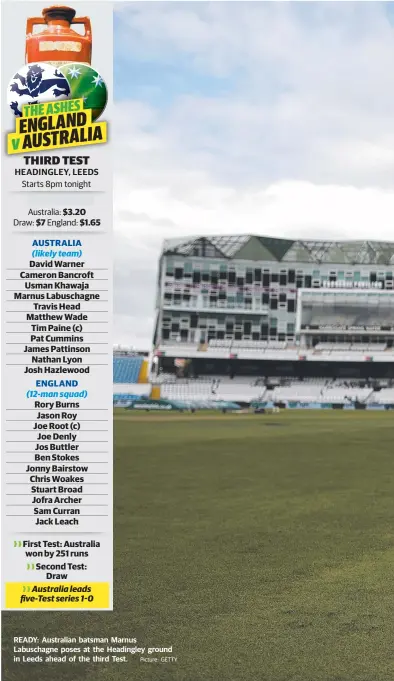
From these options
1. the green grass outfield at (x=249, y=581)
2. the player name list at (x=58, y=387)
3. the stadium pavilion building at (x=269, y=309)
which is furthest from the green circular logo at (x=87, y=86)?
the stadium pavilion building at (x=269, y=309)

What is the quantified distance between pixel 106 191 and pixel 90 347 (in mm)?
1000

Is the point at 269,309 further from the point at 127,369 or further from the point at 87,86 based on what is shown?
the point at 87,86

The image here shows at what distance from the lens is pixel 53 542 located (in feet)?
14.5

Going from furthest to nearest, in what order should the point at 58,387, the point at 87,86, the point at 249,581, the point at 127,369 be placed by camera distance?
the point at 127,369, the point at 249,581, the point at 87,86, the point at 58,387

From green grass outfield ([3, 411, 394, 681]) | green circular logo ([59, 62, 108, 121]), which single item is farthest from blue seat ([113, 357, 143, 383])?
green circular logo ([59, 62, 108, 121])

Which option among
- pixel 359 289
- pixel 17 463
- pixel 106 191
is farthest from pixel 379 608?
pixel 359 289

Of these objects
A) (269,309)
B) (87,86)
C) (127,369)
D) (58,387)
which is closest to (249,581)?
(58,387)

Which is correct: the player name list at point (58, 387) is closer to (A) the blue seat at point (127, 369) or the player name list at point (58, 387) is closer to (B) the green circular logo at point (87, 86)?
(B) the green circular logo at point (87, 86)

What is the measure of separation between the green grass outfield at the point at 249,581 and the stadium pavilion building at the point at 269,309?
57.3 m

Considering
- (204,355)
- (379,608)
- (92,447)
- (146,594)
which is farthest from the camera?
(204,355)

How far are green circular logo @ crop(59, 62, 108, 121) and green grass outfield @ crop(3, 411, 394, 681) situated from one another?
347 cm

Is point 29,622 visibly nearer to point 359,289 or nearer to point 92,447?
point 92,447

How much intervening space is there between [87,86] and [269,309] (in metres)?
71.4

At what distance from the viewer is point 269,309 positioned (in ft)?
247
